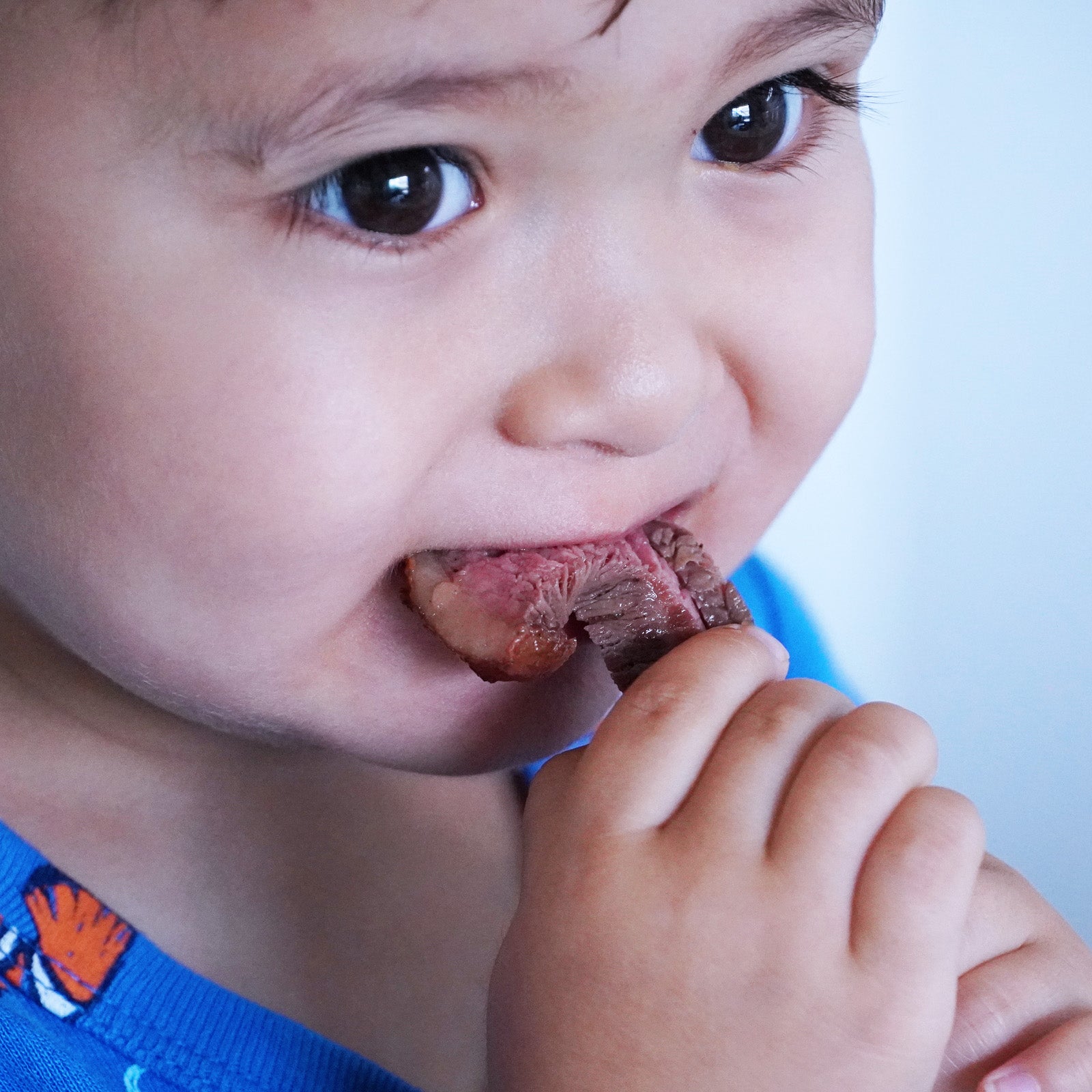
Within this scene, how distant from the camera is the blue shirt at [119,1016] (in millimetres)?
625

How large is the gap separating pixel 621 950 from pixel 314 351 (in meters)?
0.25

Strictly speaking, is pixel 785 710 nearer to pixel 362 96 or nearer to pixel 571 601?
pixel 571 601

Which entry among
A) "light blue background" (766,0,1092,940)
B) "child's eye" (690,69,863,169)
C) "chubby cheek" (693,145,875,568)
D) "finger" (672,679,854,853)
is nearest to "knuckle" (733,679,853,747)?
"finger" (672,679,854,853)

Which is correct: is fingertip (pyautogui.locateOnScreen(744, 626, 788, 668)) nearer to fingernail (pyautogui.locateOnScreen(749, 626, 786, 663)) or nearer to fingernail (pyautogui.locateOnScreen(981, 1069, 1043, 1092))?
fingernail (pyautogui.locateOnScreen(749, 626, 786, 663))

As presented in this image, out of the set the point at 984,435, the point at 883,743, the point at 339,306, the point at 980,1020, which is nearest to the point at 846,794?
the point at 883,743

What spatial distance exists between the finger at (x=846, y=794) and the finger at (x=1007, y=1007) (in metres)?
0.10

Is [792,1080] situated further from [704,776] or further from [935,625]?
[935,625]

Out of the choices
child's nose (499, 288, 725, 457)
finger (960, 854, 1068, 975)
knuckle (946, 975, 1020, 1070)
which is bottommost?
knuckle (946, 975, 1020, 1070)

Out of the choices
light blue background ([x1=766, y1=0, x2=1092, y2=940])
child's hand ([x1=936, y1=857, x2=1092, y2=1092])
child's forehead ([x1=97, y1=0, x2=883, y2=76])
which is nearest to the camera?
child's forehead ([x1=97, y1=0, x2=883, y2=76])

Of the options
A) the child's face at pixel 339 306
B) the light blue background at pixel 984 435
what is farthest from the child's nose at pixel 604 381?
the light blue background at pixel 984 435

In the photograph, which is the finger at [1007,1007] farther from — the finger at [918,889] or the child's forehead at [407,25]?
the child's forehead at [407,25]

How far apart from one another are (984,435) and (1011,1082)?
1241 mm

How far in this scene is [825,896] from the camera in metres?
0.55

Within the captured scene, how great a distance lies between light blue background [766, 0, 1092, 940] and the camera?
1.68m
